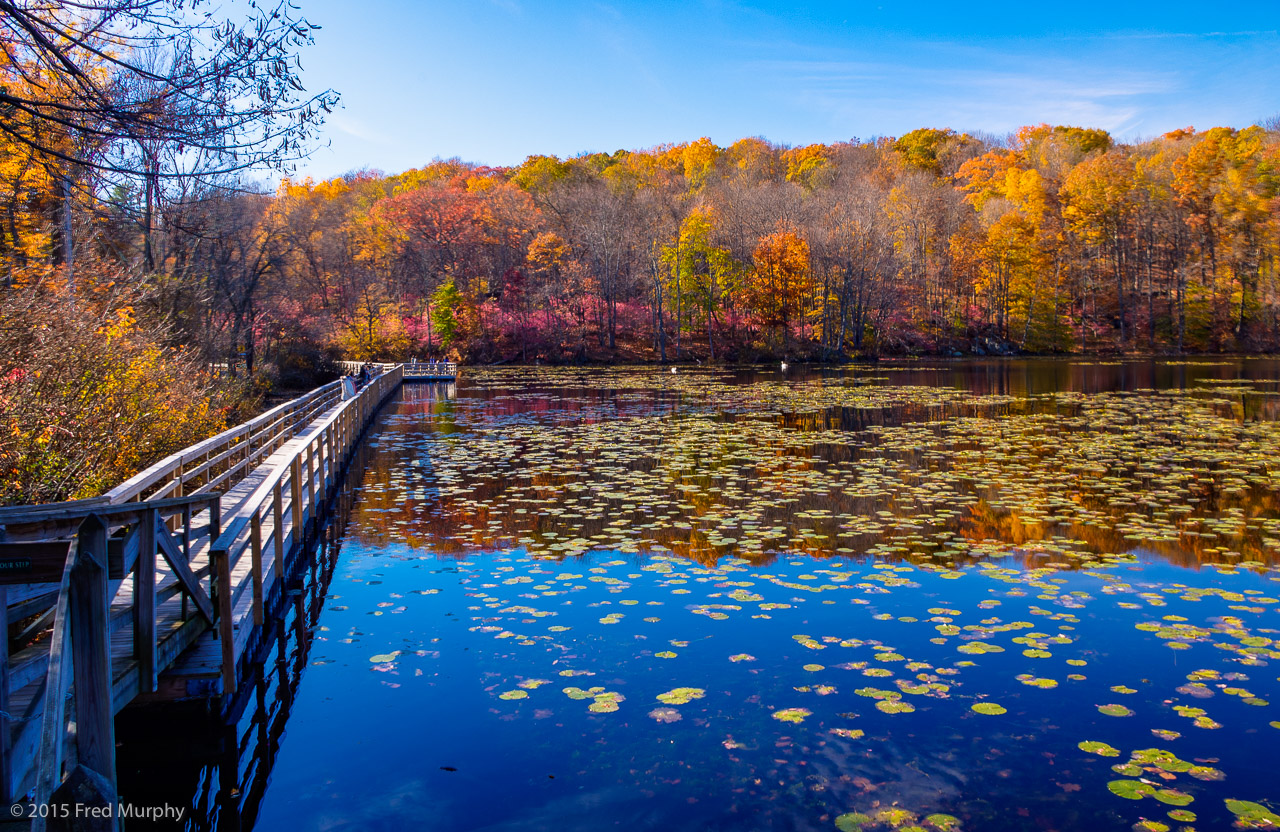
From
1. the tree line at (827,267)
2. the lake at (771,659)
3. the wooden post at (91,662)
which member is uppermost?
the tree line at (827,267)

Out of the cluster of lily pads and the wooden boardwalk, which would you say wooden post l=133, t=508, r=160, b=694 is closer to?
the wooden boardwalk

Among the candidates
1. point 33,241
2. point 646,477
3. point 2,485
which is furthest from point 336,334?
point 2,485

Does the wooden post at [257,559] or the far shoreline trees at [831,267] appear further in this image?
the far shoreline trees at [831,267]

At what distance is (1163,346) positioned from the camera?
65.2 metres

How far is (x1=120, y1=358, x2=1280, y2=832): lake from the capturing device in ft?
14.6

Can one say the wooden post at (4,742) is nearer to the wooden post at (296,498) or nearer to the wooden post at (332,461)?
the wooden post at (296,498)

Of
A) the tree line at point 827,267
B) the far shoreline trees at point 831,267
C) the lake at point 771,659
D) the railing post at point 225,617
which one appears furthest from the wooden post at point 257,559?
the far shoreline trees at point 831,267

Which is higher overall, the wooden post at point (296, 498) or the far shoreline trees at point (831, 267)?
the far shoreline trees at point (831, 267)

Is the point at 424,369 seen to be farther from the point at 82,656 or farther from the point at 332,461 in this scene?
the point at 82,656

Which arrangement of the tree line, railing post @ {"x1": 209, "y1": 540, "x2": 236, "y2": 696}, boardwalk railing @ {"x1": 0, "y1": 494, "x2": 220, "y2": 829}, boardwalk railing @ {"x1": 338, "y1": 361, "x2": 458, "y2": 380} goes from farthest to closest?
the tree line, boardwalk railing @ {"x1": 338, "y1": 361, "x2": 458, "y2": 380}, railing post @ {"x1": 209, "y1": 540, "x2": 236, "y2": 696}, boardwalk railing @ {"x1": 0, "y1": 494, "x2": 220, "y2": 829}

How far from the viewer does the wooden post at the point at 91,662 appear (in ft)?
10.1

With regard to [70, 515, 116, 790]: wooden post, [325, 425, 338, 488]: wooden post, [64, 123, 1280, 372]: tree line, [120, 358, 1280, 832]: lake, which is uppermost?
[64, 123, 1280, 372]: tree line

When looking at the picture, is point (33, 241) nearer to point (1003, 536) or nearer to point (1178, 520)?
point (1003, 536)

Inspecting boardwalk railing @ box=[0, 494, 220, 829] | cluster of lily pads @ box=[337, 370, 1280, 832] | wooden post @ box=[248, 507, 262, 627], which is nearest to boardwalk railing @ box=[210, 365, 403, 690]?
wooden post @ box=[248, 507, 262, 627]
